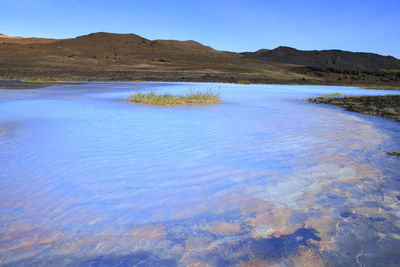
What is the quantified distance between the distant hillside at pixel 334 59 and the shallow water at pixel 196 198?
223ft

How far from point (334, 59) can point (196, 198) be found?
252ft

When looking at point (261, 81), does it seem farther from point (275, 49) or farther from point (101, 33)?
point (275, 49)

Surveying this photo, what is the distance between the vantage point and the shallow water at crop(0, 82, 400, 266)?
9.45 ft

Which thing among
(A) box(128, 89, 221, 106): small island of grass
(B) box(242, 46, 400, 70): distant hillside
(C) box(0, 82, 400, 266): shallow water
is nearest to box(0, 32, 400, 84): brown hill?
(A) box(128, 89, 221, 106): small island of grass

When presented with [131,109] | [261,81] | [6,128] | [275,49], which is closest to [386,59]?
[275,49]

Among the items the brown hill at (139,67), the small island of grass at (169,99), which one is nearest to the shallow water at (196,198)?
the small island of grass at (169,99)

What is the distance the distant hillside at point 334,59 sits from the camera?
71.4 m

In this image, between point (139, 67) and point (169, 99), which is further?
point (139, 67)

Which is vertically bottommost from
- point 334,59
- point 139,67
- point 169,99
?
point 169,99

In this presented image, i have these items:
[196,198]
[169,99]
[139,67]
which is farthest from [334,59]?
[196,198]

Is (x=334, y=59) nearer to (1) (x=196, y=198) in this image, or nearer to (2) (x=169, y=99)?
(2) (x=169, y=99)

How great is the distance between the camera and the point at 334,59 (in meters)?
74.1

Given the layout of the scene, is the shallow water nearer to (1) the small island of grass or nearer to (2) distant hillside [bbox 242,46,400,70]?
(1) the small island of grass

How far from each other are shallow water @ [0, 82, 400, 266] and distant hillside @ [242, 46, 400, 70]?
67931mm
